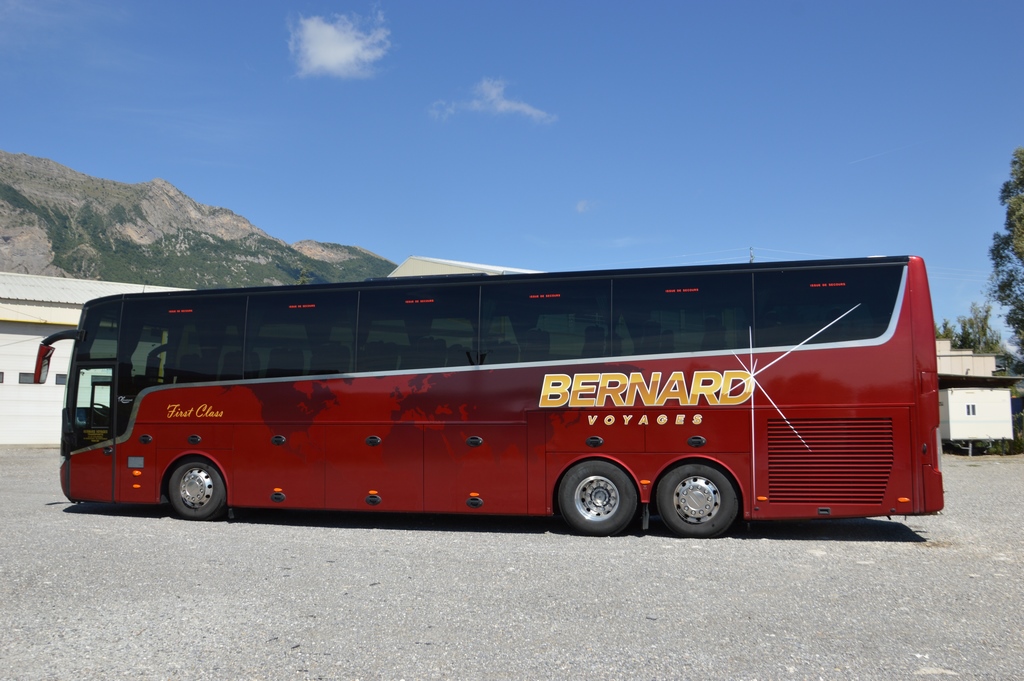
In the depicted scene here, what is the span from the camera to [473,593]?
24.7 feet

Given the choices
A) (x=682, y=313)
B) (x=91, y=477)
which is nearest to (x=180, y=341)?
(x=91, y=477)

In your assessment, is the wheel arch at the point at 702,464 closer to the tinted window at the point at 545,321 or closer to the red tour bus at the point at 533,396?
the red tour bus at the point at 533,396

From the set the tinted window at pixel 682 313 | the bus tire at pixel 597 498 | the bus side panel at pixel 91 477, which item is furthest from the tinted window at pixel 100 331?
the tinted window at pixel 682 313

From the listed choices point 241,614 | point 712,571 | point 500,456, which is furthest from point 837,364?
point 241,614

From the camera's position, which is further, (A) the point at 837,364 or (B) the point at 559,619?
(A) the point at 837,364

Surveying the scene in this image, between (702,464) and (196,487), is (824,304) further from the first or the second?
(196,487)

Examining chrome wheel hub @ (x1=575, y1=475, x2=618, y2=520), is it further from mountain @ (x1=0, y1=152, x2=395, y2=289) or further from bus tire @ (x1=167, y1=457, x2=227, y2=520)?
mountain @ (x1=0, y1=152, x2=395, y2=289)

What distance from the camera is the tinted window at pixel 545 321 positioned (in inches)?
438

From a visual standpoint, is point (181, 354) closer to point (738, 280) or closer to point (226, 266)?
point (738, 280)

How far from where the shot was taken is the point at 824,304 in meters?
10.5

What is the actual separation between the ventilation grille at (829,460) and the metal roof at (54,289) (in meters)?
33.8

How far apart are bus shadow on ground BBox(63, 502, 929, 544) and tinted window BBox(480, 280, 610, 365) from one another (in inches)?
95.0

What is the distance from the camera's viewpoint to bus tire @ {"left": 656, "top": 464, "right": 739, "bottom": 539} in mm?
10688

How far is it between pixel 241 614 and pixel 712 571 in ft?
14.7
